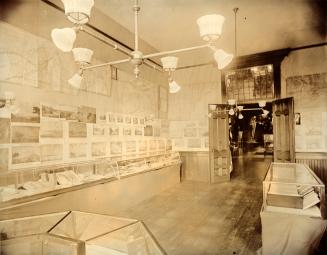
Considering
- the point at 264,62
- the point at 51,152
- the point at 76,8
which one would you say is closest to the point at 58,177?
the point at 51,152

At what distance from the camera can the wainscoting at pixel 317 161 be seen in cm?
654

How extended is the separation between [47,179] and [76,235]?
2219 millimetres

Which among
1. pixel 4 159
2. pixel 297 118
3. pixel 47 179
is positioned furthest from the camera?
pixel 297 118

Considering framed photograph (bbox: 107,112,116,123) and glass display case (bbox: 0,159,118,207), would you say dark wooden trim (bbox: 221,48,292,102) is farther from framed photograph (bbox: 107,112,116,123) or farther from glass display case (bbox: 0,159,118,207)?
glass display case (bbox: 0,159,118,207)

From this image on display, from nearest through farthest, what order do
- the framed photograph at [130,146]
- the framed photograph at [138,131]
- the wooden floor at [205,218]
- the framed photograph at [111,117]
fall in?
1. the wooden floor at [205,218]
2. the framed photograph at [111,117]
3. the framed photograph at [130,146]
4. the framed photograph at [138,131]

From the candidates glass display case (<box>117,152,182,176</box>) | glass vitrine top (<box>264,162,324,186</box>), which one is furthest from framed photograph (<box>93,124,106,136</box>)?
glass vitrine top (<box>264,162,324,186</box>)

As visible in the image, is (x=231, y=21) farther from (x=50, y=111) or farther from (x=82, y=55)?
(x=50, y=111)

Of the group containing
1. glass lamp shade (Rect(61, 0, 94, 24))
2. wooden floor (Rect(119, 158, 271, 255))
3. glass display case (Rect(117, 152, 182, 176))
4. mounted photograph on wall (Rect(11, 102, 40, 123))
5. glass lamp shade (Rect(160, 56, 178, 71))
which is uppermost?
glass lamp shade (Rect(61, 0, 94, 24))

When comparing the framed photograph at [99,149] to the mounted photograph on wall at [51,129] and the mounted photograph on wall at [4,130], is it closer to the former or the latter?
the mounted photograph on wall at [51,129]

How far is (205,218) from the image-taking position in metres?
4.36

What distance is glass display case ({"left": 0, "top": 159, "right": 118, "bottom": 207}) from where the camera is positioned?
3.14m

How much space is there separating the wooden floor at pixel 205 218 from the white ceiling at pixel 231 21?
12.9 ft

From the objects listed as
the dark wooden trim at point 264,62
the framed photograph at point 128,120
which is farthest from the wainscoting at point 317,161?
the framed photograph at point 128,120

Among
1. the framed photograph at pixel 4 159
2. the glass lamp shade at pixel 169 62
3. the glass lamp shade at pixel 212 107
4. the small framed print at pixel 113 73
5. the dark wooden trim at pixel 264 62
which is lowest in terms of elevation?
the framed photograph at pixel 4 159
